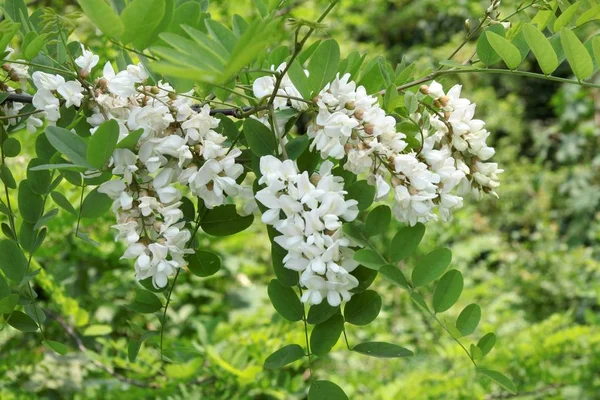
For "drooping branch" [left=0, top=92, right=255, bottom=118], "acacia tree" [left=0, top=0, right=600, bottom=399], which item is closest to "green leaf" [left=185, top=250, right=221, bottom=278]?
"acacia tree" [left=0, top=0, right=600, bottom=399]

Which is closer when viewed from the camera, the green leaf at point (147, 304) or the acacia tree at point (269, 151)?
the acacia tree at point (269, 151)

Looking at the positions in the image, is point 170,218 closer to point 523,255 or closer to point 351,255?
point 351,255

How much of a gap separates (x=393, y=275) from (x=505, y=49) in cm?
18

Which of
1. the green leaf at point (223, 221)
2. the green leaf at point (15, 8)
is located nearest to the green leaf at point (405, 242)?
the green leaf at point (223, 221)

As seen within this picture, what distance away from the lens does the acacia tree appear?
1.28 feet

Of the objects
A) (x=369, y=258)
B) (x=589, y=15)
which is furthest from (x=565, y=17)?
(x=369, y=258)

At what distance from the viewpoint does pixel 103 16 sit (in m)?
0.40

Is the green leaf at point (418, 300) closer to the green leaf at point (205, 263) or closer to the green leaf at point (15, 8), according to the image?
the green leaf at point (205, 263)

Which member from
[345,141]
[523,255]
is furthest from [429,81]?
[523,255]

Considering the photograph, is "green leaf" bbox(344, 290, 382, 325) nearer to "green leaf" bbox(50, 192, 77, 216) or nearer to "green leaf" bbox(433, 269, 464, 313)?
"green leaf" bbox(433, 269, 464, 313)

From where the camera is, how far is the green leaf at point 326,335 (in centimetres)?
47

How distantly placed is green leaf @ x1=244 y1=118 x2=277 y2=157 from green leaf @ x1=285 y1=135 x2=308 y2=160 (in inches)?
0.5

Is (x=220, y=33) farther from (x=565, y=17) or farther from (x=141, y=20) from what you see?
(x=565, y=17)

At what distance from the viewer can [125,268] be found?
1608 millimetres
